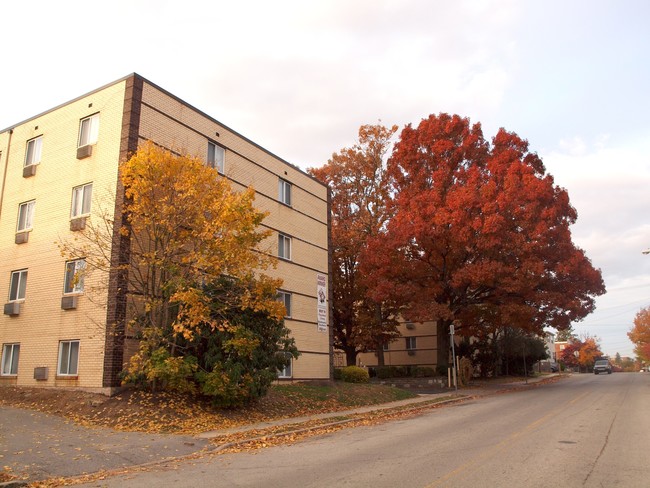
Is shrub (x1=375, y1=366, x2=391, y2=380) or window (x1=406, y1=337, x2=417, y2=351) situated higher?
window (x1=406, y1=337, x2=417, y2=351)

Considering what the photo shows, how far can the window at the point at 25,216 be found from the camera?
62.7 ft

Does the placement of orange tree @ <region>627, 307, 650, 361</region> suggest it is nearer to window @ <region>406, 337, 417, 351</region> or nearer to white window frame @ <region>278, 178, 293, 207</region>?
window @ <region>406, 337, 417, 351</region>

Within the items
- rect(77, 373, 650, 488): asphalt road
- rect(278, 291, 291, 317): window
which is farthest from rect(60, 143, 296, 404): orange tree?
rect(278, 291, 291, 317): window

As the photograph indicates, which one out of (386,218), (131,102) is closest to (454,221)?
(386,218)

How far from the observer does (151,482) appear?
806 centimetres

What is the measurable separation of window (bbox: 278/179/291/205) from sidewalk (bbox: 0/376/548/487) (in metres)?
12.1

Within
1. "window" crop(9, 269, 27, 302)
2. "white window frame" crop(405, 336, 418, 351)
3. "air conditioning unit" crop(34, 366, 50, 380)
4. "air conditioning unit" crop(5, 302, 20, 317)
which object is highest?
Result: "window" crop(9, 269, 27, 302)

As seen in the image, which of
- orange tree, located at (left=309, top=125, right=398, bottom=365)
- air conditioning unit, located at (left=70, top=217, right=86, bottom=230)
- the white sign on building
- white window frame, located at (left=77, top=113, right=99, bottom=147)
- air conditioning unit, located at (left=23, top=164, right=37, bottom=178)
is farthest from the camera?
orange tree, located at (left=309, top=125, right=398, bottom=365)

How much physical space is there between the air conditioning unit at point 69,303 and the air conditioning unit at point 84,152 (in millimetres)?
4811

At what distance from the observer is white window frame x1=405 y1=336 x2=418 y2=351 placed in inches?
1730

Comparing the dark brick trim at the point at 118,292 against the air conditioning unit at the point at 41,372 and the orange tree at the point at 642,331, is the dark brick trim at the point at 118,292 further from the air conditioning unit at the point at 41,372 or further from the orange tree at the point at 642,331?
the orange tree at the point at 642,331

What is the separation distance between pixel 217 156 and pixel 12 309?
9.09 m

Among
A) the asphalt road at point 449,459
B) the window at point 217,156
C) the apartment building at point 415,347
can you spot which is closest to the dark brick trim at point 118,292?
the window at point 217,156

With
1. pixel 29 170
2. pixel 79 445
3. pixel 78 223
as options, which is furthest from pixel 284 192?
pixel 79 445
